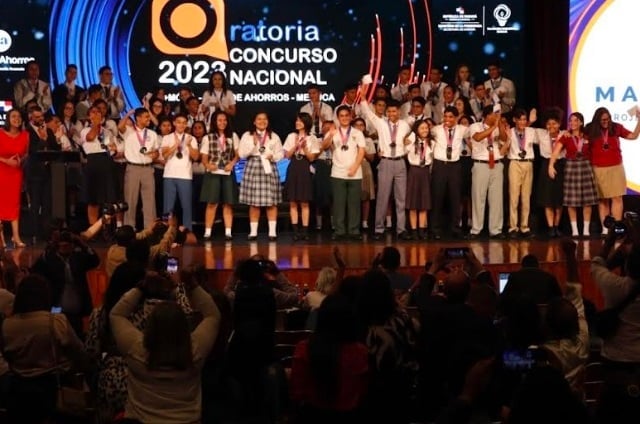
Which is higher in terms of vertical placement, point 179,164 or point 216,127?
point 216,127

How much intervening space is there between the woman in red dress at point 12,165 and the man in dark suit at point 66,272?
425cm

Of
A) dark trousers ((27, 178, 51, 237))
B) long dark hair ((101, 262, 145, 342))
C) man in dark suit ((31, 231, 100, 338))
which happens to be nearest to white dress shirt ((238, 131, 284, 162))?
dark trousers ((27, 178, 51, 237))

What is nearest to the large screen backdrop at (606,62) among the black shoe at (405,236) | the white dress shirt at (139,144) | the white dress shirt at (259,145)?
the black shoe at (405,236)

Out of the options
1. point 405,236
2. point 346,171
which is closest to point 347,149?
point 346,171

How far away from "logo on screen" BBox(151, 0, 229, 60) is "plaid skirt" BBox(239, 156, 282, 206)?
7.31 feet

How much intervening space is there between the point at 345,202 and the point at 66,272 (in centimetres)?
519

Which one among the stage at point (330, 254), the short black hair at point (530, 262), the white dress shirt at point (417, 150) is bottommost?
the stage at point (330, 254)

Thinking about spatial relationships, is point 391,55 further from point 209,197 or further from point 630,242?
point 630,242

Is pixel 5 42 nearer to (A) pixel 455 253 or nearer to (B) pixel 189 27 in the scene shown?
(B) pixel 189 27

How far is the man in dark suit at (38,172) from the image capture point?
11617 millimetres

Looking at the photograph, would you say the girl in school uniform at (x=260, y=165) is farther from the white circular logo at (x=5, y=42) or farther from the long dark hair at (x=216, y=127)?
the white circular logo at (x=5, y=42)

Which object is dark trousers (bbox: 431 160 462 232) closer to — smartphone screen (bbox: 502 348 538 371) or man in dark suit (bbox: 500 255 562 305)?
man in dark suit (bbox: 500 255 562 305)

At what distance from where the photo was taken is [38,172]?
11.7m

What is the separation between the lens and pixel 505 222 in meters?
12.8
